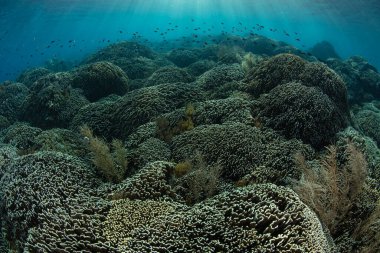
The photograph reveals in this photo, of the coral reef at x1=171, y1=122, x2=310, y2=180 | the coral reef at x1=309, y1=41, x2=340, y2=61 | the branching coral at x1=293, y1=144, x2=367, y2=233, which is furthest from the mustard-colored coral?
the coral reef at x1=309, y1=41, x2=340, y2=61

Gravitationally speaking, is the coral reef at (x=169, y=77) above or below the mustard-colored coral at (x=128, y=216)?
below

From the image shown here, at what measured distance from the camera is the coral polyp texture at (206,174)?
14.0 feet

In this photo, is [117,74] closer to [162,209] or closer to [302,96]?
[302,96]

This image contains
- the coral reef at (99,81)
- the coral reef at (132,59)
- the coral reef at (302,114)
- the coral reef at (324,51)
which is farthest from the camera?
the coral reef at (324,51)

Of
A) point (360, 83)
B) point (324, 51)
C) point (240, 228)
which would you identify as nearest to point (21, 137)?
point (240, 228)

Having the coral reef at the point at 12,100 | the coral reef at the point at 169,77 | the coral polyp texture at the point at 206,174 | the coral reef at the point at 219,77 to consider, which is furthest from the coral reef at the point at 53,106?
the coral reef at the point at 219,77

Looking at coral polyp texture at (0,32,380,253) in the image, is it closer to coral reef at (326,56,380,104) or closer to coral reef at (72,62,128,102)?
coral reef at (72,62,128,102)

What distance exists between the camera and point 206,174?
228 inches

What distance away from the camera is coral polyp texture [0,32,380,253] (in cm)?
426

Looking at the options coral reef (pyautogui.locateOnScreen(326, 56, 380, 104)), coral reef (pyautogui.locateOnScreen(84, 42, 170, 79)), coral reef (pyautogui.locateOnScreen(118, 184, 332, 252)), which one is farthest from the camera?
coral reef (pyautogui.locateOnScreen(84, 42, 170, 79))

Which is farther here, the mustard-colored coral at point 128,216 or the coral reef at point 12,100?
the coral reef at point 12,100

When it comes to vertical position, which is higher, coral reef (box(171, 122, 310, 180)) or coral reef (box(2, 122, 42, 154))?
coral reef (box(171, 122, 310, 180))

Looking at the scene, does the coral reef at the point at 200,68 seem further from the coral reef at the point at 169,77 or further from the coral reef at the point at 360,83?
the coral reef at the point at 360,83

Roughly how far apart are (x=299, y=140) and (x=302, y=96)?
1.41m
